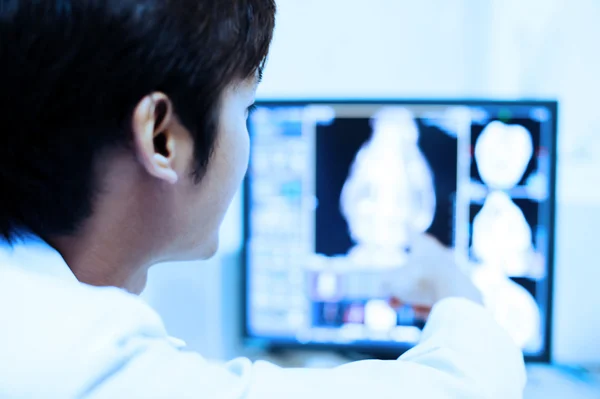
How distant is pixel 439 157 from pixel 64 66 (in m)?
0.76

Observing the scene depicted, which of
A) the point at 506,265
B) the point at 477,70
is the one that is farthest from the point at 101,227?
the point at 477,70

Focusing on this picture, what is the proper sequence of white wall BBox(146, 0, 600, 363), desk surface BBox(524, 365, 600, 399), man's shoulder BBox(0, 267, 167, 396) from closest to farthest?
man's shoulder BBox(0, 267, 167, 396)
desk surface BBox(524, 365, 600, 399)
white wall BBox(146, 0, 600, 363)

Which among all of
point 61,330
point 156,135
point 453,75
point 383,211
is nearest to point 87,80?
point 156,135

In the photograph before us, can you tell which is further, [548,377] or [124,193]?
[548,377]

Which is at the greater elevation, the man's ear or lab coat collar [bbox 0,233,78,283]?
the man's ear

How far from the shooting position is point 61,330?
35cm

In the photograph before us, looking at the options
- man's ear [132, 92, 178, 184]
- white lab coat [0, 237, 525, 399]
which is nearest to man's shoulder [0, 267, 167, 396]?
white lab coat [0, 237, 525, 399]

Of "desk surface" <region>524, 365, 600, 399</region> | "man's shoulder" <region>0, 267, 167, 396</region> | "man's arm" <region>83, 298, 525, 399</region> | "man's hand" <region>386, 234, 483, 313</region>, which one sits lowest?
"desk surface" <region>524, 365, 600, 399</region>

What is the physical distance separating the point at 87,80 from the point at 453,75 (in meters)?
1.01

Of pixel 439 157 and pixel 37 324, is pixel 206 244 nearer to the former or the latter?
pixel 37 324

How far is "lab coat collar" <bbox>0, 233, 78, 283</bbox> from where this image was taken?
0.43 meters

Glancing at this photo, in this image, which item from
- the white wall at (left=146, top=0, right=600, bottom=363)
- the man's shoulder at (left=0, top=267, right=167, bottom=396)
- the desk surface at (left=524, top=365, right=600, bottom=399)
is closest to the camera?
the man's shoulder at (left=0, top=267, right=167, bottom=396)

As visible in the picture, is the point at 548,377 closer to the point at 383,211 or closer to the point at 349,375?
the point at 383,211

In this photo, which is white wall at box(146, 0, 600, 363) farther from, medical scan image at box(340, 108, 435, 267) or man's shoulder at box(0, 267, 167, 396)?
man's shoulder at box(0, 267, 167, 396)
